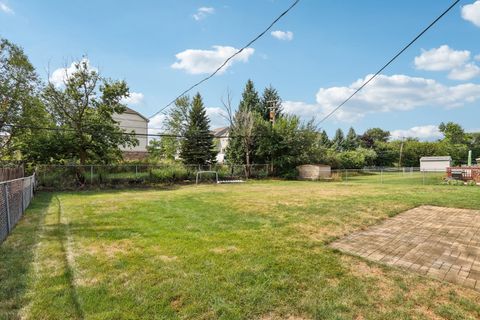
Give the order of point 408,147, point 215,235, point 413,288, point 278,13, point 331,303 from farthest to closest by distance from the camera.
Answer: point 408,147 → point 278,13 → point 215,235 → point 413,288 → point 331,303

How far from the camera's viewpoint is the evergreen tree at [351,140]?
5559 cm

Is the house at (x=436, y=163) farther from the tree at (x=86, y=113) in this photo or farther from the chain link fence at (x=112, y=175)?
the tree at (x=86, y=113)

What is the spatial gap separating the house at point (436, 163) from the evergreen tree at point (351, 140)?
522 inches

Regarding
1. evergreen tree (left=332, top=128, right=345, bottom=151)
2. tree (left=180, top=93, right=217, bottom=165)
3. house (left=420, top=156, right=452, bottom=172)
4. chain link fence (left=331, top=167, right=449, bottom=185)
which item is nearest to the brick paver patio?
chain link fence (left=331, top=167, right=449, bottom=185)

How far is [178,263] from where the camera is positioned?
3818 mm

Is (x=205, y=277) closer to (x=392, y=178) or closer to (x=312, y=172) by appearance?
(x=312, y=172)

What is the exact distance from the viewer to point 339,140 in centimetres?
5616

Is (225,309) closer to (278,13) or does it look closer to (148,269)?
(148,269)

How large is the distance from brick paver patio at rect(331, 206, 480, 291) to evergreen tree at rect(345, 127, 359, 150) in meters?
51.1

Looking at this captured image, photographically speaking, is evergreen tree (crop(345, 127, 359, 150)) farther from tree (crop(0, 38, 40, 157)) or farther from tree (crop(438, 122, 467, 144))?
tree (crop(0, 38, 40, 157))

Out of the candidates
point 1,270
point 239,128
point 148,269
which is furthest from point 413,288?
point 239,128

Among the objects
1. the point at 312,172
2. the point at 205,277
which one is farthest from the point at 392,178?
the point at 205,277

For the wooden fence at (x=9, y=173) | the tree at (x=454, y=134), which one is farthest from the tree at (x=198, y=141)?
the tree at (x=454, y=134)

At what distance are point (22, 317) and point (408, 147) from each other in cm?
6008
